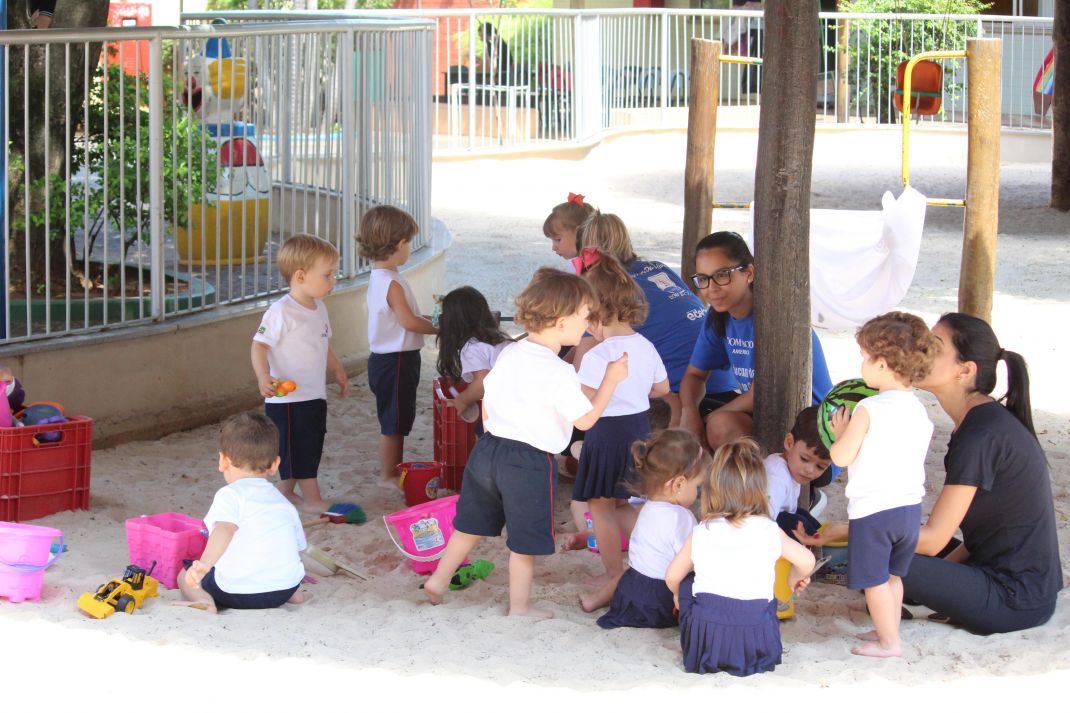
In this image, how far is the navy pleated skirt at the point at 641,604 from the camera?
4.46 metres

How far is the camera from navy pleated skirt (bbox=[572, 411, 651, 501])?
5.00m

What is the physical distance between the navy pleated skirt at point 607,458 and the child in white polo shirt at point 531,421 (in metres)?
0.36

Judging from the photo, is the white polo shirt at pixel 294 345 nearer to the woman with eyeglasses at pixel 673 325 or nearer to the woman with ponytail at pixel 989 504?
the woman with eyeglasses at pixel 673 325

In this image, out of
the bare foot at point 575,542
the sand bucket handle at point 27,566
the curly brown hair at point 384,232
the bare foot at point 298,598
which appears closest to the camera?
the sand bucket handle at point 27,566

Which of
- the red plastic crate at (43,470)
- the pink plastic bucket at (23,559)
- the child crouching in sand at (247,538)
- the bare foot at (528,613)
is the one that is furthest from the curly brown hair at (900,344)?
the red plastic crate at (43,470)

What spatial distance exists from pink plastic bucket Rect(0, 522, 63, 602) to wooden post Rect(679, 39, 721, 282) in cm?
475

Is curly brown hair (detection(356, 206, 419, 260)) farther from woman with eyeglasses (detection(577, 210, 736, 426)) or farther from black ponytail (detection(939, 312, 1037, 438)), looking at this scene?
black ponytail (detection(939, 312, 1037, 438))

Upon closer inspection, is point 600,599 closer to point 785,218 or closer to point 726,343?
point 726,343

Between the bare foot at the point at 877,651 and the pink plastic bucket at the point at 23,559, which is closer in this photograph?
the bare foot at the point at 877,651

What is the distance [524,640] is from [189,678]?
110 centimetres

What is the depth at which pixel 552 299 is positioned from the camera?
14.6 feet

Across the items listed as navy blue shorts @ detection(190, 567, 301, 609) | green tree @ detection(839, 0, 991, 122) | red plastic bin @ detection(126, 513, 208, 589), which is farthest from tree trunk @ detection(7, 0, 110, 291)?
green tree @ detection(839, 0, 991, 122)

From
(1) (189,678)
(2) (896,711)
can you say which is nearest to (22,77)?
(1) (189,678)

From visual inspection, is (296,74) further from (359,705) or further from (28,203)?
(359,705)
